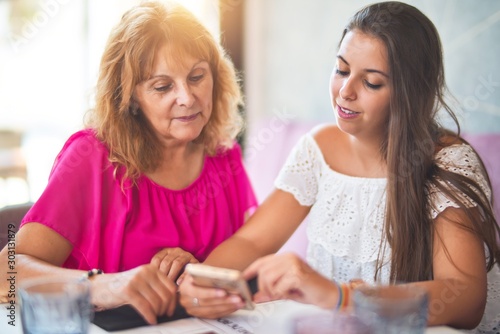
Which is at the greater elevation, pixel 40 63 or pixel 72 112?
pixel 40 63

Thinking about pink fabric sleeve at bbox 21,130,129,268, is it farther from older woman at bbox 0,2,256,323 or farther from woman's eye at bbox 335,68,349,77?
woman's eye at bbox 335,68,349,77

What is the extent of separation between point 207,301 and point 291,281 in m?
0.17

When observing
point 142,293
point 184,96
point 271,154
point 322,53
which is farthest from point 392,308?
point 322,53

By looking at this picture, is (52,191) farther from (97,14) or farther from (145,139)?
(97,14)

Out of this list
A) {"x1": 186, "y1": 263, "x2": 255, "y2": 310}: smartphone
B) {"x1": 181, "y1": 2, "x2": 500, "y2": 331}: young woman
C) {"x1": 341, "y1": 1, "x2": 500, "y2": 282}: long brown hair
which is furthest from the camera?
{"x1": 341, "y1": 1, "x2": 500, "y2": 282}: long brown hair

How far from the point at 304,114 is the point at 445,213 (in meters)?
1.51

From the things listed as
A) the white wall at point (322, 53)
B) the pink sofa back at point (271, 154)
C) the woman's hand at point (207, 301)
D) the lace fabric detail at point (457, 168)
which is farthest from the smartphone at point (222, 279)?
the white wall at point (322, 53)

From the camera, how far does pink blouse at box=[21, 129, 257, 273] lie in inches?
59.0

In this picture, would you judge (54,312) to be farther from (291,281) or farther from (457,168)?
(457,168)

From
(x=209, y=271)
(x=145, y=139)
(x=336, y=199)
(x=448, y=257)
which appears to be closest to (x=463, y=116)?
(x=336, y=199)

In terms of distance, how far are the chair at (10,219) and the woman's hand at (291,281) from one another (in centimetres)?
70

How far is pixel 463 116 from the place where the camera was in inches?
82.7

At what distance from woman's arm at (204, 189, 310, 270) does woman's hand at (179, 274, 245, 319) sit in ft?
1.06

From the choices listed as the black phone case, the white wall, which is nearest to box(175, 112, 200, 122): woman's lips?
the black phone case
